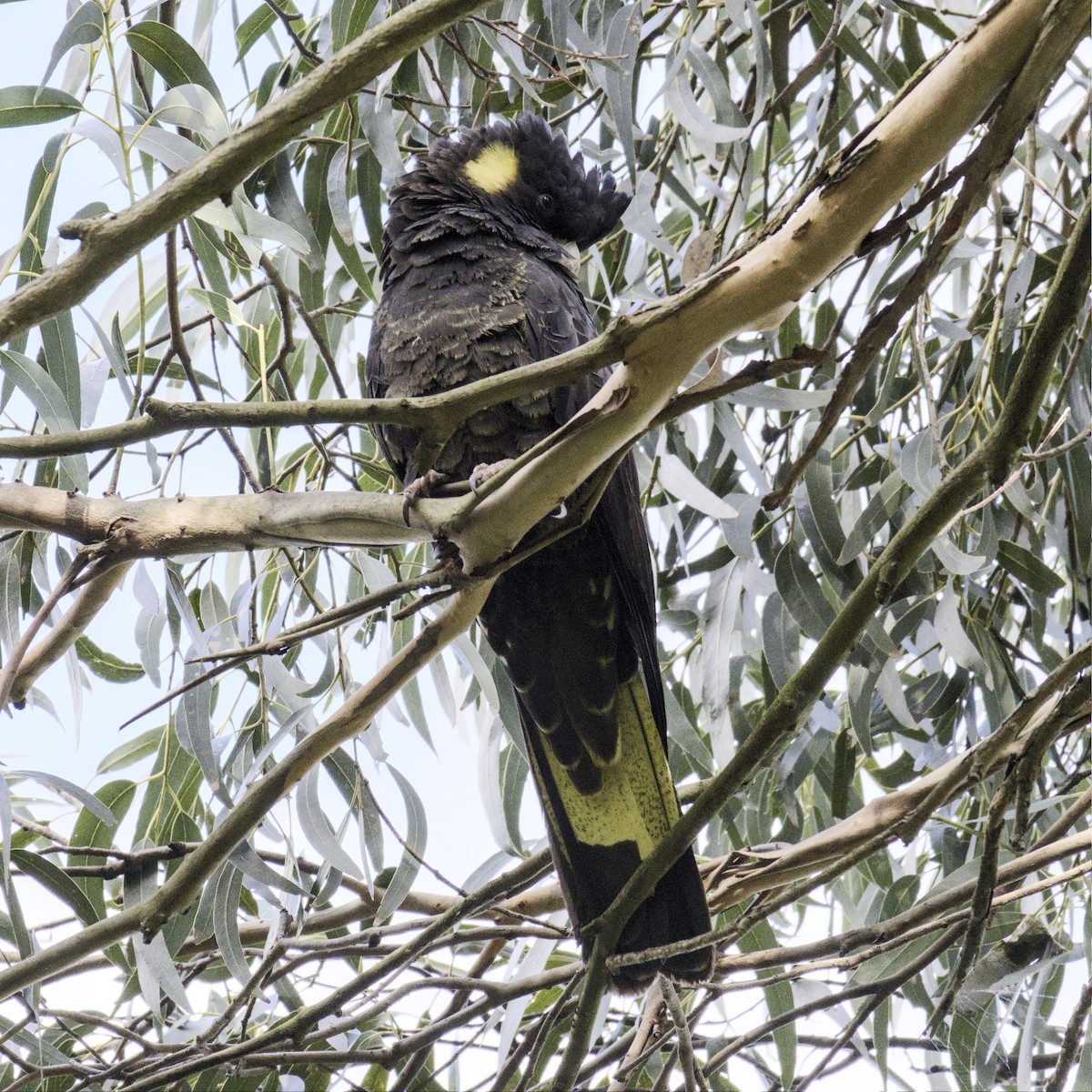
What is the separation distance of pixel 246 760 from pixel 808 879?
873 mm

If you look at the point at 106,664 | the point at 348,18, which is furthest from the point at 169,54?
the point at 106,664

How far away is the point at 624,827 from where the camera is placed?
1744 millimetres

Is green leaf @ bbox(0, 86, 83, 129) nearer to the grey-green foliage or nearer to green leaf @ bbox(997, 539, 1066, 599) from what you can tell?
the grey-green foliage

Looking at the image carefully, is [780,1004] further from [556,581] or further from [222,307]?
[222,307]

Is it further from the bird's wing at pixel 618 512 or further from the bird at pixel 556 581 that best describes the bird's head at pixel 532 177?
the bird's wing at pixel 618 512

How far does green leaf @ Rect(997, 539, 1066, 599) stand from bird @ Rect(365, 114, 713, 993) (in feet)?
1.73

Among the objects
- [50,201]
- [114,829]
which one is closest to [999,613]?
[114,829]

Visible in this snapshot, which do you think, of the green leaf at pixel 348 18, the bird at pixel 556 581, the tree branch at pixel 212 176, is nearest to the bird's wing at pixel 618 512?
the bird at pixel 556 581

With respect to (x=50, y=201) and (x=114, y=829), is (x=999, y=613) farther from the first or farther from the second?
(x=50, y=201)

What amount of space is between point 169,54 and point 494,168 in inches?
29.4

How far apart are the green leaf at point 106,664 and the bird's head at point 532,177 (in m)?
0.99

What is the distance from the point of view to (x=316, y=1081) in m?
1.79

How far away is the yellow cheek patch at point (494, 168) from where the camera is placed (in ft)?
6.59

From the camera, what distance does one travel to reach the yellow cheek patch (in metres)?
2.01
